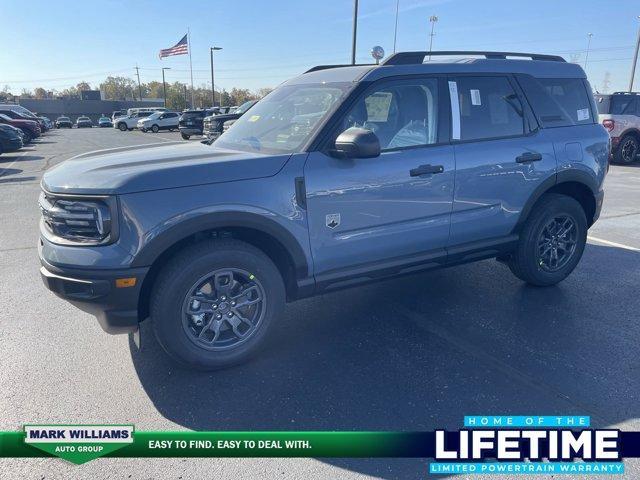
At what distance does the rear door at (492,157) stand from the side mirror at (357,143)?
3.18ft

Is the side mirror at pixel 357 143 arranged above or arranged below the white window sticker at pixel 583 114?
below

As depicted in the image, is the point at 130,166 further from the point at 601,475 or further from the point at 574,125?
the point at 574,125

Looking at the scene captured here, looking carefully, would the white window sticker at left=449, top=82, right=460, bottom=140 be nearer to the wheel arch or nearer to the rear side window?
the rear side window

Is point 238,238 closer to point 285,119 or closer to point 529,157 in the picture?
point 285,119

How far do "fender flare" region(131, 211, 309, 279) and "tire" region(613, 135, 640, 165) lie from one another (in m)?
14.6

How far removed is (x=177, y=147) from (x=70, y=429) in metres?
2.25

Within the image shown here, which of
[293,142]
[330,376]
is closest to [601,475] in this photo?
[330,376]

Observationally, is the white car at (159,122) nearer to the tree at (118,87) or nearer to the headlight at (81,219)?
the headlight at (81,219)

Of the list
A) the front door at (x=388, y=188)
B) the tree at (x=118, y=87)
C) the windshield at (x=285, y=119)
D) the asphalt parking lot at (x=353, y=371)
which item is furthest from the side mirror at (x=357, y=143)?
the tree at (x=118, y=87)

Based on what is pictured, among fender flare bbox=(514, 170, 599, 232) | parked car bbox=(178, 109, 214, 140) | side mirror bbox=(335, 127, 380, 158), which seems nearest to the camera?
side mirror bbox=(335, 127, 380, 158)

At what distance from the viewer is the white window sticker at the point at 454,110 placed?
3.80 meters

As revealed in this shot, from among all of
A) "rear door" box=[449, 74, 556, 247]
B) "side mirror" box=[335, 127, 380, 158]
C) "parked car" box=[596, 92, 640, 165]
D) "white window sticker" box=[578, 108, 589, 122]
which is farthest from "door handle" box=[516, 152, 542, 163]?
"parked car" box=[596, 92, 640, 165]

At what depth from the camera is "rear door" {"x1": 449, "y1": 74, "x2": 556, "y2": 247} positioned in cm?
386

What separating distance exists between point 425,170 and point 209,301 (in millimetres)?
A: 1862
